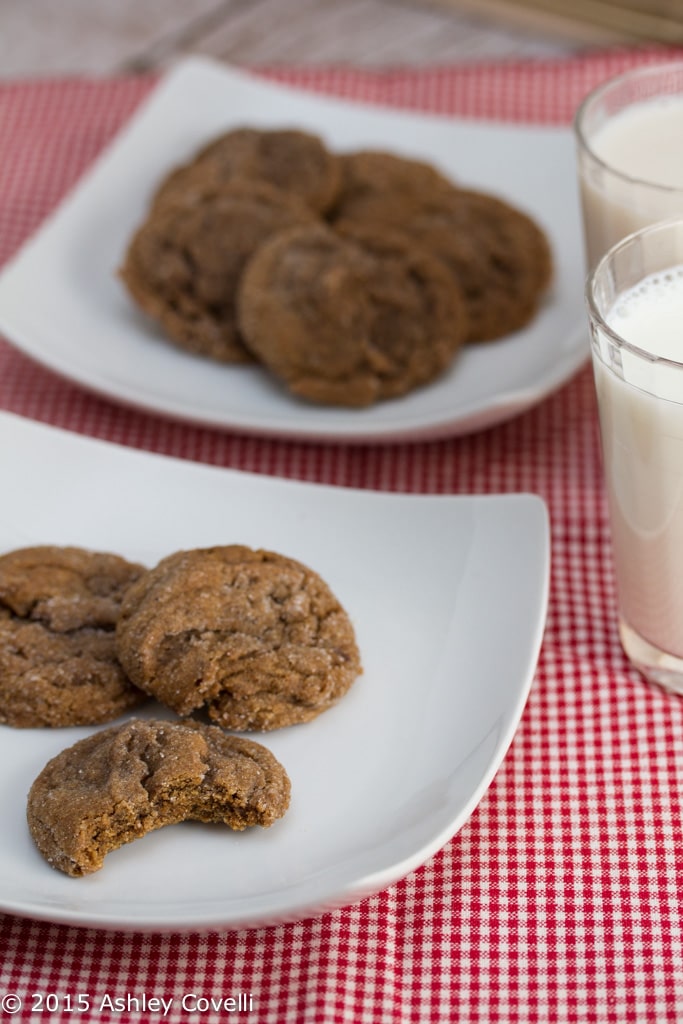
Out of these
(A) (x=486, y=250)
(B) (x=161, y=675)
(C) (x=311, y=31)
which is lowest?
(C) (x=311, y=31)

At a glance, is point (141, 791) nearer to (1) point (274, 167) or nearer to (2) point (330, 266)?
(2) point (330, 266)

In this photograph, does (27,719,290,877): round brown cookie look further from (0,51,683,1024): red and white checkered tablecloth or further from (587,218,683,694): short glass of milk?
(587,218,683,694): short glass of milk

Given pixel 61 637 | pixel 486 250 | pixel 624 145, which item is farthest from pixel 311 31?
pixel 61 637

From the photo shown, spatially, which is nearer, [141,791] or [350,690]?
[141,791]

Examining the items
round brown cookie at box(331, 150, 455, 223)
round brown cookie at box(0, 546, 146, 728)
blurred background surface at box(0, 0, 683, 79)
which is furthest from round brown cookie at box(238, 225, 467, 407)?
blurred background surface at box(0, 0, 683, 79)

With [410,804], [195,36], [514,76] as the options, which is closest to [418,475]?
[410,804]

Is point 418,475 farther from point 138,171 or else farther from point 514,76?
point 514,76

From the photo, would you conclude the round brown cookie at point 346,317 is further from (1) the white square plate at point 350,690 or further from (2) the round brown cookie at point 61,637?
(2) the round brown cookie at point 61,637
